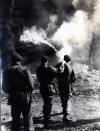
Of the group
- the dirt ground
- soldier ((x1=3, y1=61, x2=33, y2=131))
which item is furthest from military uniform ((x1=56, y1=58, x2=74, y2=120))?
soldier ((x1=3, y1=61, x2=33, y2=131))

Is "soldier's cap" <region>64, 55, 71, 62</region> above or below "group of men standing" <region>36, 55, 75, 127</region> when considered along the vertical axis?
above

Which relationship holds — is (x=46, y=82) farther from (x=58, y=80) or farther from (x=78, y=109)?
(x=78, y=109)

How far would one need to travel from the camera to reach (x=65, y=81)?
6.30 m

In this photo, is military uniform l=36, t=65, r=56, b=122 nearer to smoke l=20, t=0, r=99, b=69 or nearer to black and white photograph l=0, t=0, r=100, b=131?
black and white photograph l=0, t=0, r=100, b=131

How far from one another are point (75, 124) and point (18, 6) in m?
2.37

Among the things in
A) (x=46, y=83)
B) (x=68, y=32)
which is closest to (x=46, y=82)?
(x=46, y=83)

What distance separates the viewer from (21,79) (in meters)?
5.70

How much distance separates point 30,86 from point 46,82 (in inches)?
18.7

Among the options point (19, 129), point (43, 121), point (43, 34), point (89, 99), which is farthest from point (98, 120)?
point (43, 34)

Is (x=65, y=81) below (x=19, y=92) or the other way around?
the other way around

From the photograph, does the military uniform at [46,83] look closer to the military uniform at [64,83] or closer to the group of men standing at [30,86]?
the group of men standing at [30,86]

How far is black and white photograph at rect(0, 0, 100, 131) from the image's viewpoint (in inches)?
239

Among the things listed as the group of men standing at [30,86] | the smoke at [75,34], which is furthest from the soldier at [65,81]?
the smoke at [75,34]

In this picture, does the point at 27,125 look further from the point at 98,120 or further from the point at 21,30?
the point at 21,30
